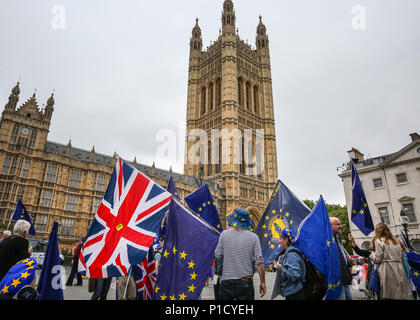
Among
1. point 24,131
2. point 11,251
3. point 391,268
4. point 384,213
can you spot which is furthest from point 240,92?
point 11,251

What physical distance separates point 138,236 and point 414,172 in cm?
2960

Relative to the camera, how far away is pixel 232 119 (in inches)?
2039

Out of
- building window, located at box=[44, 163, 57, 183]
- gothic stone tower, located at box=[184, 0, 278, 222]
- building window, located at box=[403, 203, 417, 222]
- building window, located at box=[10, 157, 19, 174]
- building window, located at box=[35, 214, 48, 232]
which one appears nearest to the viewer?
building window, located at box=[403, 203, 417, 222]

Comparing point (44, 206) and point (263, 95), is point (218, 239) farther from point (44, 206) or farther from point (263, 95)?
point (263, 95)

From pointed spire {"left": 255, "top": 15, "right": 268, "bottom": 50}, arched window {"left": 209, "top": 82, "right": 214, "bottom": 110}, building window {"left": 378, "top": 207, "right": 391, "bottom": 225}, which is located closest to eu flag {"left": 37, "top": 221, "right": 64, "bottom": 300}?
building window {"left": 378, "top": 207, "right": 391, "bottom": 225}

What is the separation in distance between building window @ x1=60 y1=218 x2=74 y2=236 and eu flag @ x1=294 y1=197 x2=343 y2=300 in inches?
1284

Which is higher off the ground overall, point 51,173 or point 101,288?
point 51,173

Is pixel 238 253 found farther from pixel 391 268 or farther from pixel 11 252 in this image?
pixel 11 252

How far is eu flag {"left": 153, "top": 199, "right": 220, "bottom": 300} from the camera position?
3984mm

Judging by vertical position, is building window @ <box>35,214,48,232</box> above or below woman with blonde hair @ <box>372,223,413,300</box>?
above

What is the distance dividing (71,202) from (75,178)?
322cm

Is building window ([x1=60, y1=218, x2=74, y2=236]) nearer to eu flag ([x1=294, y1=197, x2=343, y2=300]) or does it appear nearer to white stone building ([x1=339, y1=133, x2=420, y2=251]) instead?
white stone building ([x1=339, y1=133, x2=420, y2=251])

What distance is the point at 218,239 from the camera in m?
4.22
